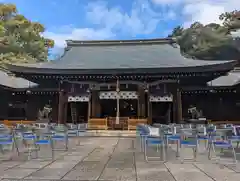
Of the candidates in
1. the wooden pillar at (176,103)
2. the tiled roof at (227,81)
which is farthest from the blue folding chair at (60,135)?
the tiled roof at (227,81)

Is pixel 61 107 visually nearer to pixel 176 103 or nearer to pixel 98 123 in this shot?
pixel 98 123

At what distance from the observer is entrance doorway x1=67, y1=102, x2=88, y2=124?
16234mm

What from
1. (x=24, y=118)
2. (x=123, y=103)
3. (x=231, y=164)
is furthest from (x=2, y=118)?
(x=231, y=164)

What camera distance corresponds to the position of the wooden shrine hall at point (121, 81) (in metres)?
13.5

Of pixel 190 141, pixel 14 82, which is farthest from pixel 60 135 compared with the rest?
pixel 14 82

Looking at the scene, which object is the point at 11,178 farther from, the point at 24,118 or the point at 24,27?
the point at 24,27

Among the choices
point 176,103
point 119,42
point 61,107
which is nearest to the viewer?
point 176,103

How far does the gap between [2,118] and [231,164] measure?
14966 mm

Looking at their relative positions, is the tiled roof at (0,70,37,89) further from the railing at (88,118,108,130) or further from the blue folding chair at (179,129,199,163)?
the blue folding chair at (179,129,199,163)

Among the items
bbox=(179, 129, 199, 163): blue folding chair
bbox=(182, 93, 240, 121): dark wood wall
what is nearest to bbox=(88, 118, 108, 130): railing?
bbox=(182, 93, 240, 121): dark wood wall

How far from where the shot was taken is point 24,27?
3659cm

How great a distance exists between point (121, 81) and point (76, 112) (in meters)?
4.28

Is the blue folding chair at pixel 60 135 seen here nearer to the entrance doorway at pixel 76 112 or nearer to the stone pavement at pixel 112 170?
the stone pavement at pixel 112 170

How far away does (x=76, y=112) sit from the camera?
16.7 meters
